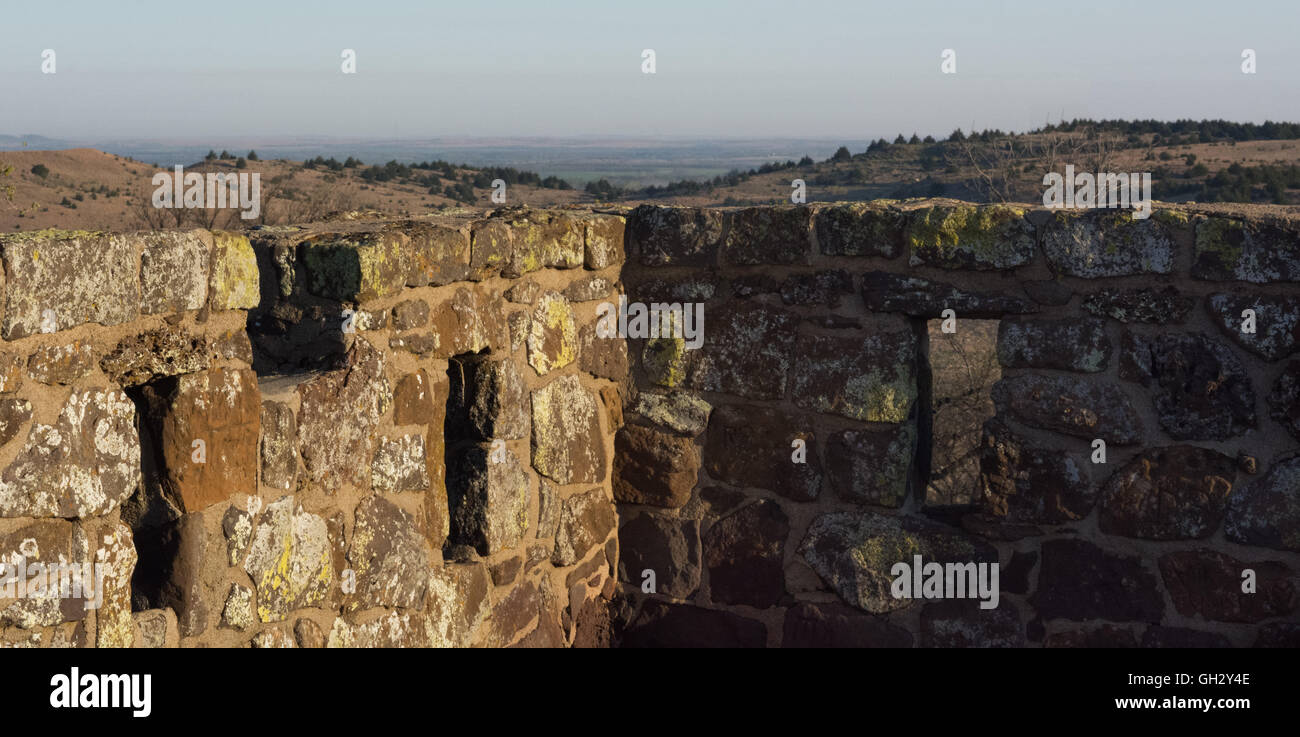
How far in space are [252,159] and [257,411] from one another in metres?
26.9

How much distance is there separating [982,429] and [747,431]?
2.47 feet

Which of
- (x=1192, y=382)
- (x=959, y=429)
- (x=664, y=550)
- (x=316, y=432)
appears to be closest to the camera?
(x=316, y=432)

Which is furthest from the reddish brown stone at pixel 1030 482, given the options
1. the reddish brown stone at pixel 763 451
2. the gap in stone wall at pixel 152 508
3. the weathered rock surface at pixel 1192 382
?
the gap in stone wall at pixel 152 508

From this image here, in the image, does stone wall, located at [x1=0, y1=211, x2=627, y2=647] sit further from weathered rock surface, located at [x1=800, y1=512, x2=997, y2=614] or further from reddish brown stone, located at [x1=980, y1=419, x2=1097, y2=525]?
reddish brown stone, located at [x1=980, y1=419, x2=1097, y2=525]

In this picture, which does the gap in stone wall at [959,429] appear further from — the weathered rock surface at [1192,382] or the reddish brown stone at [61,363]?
the reddish brown stone at [61,363]

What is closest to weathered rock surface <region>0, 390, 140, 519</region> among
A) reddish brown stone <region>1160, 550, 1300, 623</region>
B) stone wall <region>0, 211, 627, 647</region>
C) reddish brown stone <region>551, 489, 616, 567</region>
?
stone wall <region>0, 211, 627, 647</region>

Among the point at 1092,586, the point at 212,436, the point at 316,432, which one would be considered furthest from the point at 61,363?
the point at 1092,586

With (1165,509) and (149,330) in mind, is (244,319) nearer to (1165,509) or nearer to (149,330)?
(149,330)

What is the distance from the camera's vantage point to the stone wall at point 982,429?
3.54 meters

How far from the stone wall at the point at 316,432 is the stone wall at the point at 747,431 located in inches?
0.4

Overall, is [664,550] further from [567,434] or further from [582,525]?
[567,434]

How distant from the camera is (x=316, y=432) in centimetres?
265

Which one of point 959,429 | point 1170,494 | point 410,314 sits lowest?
point 959,429

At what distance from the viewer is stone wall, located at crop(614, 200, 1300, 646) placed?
354cm
